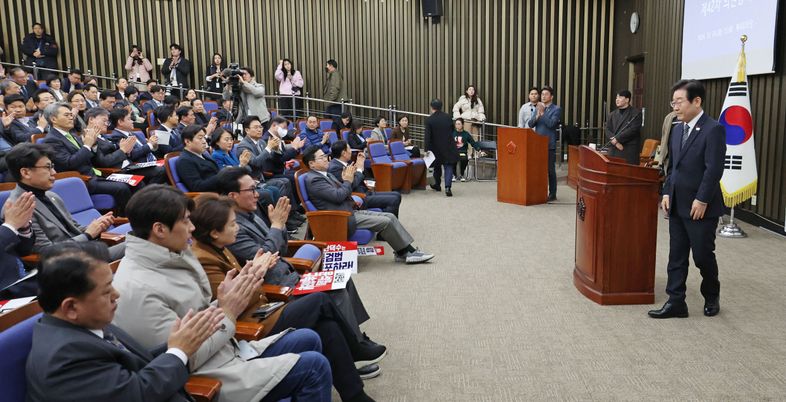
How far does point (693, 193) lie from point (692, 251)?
0.34 m

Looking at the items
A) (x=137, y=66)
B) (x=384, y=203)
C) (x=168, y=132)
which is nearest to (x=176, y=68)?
(x=137, y=66)

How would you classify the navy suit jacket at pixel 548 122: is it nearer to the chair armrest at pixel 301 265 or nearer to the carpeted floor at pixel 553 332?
the carpeted floor at pixel 553 332

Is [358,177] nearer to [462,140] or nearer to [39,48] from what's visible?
[462,140]

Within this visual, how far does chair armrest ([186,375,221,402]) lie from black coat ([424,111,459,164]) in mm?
6663

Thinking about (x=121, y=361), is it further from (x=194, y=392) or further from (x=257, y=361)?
(x=257, y=361)

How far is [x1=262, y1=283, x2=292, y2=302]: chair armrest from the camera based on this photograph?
2.69 m

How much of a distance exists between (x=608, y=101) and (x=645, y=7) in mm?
2409

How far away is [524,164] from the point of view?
24.0ft

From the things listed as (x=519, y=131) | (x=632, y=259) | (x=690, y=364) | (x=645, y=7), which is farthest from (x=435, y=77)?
(x=690, y=364)

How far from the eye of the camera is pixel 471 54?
11.9 m

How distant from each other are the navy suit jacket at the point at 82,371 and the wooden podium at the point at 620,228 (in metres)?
2.77

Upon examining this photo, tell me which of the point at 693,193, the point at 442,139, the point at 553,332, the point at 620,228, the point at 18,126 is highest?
the point at 18,126

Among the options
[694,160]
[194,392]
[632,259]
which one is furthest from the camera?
[632,259]

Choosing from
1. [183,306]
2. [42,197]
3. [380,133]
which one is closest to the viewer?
[183,306]
